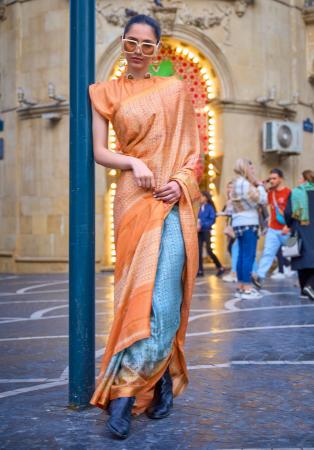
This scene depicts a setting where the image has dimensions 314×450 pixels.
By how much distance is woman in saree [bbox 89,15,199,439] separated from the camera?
138 inches

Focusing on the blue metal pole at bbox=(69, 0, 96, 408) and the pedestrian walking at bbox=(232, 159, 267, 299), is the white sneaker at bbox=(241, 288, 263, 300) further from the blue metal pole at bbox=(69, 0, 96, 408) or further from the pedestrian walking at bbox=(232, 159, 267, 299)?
the blue metal pole at bbox=(69, 0, 96, 408)

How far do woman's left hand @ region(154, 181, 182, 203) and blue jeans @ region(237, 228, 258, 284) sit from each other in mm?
6587

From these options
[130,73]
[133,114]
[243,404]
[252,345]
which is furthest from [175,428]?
[252,345]

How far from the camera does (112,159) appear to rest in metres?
3.77

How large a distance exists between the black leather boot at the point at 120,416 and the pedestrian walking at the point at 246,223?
6770mm

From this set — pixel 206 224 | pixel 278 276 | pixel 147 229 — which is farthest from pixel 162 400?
pixel 206 224

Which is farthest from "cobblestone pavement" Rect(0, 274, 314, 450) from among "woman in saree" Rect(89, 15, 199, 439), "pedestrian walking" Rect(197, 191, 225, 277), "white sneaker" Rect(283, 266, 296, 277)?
"white sneaker" Rect(283, 266, 296, 277)

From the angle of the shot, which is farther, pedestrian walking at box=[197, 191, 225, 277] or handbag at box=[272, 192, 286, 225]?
pedestrian walking at box=[197, 191, 225, 277]

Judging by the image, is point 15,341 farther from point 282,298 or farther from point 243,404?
point 282,298

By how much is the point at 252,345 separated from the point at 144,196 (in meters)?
2.75

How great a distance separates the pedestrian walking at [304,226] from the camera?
33.3ft

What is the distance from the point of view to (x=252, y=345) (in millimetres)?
6062

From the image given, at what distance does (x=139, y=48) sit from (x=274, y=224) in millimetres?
8221

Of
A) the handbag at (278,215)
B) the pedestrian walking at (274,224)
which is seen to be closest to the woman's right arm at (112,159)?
the pedestrian walking at (274,224)
